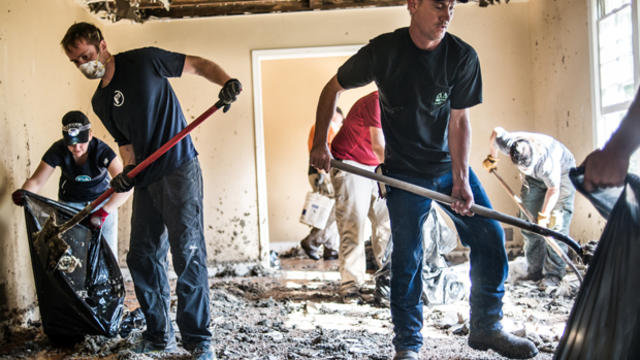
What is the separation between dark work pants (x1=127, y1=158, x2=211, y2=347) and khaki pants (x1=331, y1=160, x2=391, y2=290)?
4.65ft

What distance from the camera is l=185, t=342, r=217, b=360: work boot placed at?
2338mm

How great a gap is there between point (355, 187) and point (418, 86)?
1633 mm

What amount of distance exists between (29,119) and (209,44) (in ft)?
6.53

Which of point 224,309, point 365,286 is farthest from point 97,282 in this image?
point 365,286

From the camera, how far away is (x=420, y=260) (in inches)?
87.0

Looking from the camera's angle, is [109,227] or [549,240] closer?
[549,240]

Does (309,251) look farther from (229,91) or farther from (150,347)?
(229,91)

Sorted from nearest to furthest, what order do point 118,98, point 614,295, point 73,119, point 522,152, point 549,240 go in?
point 614,295
point 118,98
point 549,240
point 73,119
point 522,152

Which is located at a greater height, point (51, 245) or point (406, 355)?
point (51, 245)

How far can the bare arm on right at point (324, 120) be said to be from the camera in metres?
2.18

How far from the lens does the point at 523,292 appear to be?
11.9 feet

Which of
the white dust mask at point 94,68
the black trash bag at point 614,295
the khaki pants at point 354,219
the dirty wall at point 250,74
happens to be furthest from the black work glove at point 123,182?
the dirty wall at point 250,74

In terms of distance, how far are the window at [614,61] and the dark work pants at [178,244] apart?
104 inches

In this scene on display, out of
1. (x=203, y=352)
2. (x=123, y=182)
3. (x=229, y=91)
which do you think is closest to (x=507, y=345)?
(x=203, y=352)
